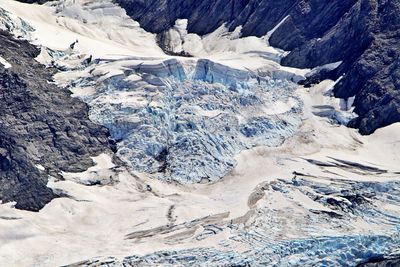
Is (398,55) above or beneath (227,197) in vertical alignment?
above

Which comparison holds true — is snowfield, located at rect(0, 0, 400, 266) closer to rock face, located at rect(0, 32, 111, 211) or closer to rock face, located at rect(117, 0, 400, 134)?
rock face, located at rect(0, 32, 111, 211)

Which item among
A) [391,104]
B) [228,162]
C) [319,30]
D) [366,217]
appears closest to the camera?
[366,217]

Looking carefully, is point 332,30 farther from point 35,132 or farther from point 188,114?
point 35,132

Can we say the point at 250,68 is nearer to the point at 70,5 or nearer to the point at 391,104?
the point at 391,104

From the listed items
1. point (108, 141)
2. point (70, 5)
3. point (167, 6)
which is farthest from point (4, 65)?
point (167, 6)

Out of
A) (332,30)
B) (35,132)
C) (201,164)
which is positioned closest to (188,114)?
(201,164)

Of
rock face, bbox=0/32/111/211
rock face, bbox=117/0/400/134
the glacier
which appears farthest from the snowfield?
rock face, bbox=117/0/400/134
